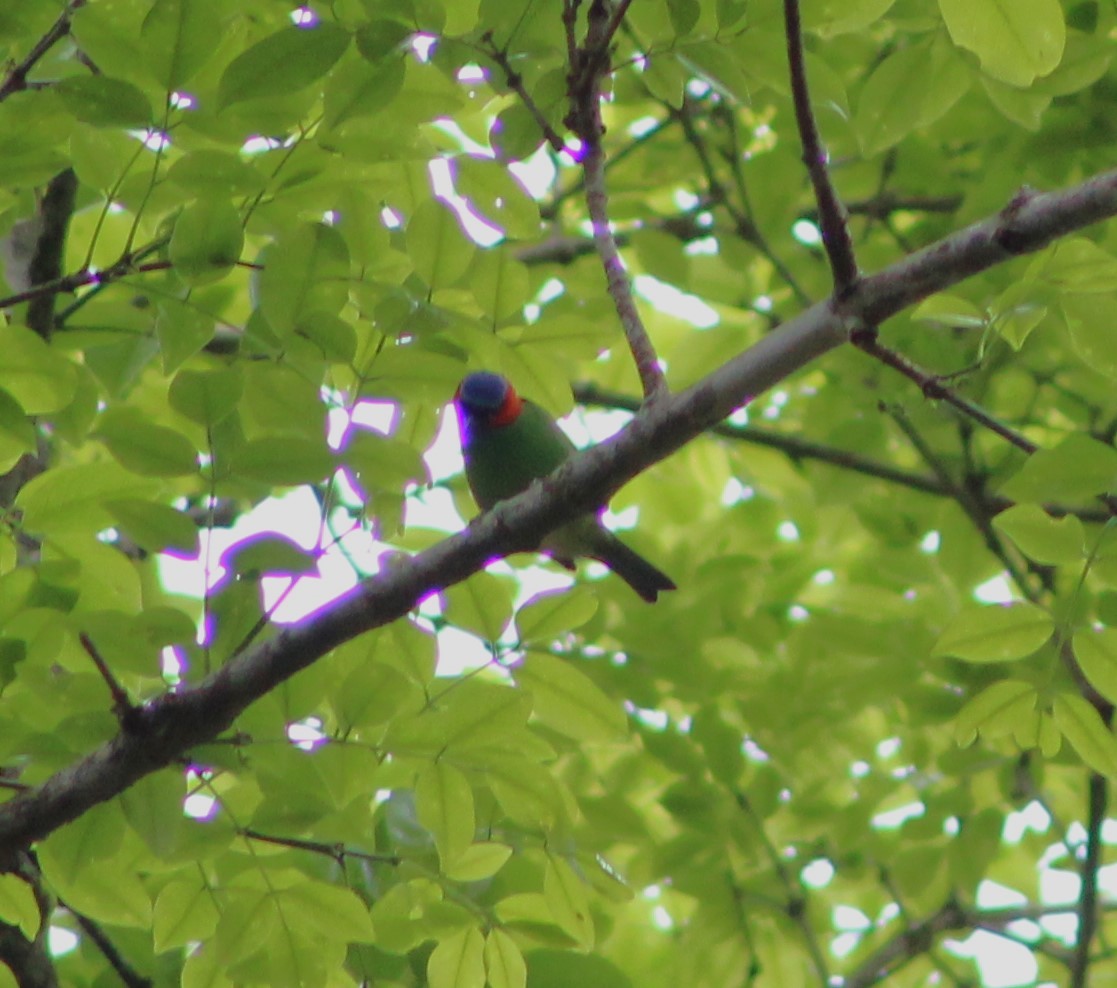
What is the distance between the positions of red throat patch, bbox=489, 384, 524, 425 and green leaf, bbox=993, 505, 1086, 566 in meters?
2.44

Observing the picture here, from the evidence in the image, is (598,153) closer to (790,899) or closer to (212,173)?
(212,173)

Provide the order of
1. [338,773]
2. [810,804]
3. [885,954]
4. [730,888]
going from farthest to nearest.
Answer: [885,954], [810,804], [730,888], [338,773]

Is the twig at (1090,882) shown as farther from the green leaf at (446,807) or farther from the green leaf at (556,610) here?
the green leaf at (446,807)

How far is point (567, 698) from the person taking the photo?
2.50 meters

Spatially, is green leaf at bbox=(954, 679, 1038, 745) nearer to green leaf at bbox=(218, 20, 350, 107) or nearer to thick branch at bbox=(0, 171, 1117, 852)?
thick branch at bbox=(0, 171, 1117, 852)

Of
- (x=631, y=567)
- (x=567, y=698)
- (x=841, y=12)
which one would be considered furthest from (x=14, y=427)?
(x=631, y=567)

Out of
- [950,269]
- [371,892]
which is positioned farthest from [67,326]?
[950,269]

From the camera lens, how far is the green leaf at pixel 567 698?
2490mm

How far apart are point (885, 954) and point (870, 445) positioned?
162 centimetres

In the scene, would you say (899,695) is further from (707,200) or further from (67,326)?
(67,326)

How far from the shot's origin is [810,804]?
3.88 meters

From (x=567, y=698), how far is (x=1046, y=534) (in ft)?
2.93

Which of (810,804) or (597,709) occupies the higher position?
(810,804)

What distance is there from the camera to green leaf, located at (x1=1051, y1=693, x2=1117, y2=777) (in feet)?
8.07
